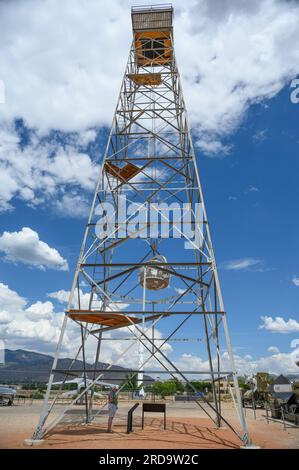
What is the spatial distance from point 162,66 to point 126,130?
220 inches

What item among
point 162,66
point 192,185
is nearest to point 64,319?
point 192,185

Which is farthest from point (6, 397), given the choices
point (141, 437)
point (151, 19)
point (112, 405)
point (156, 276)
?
point (151, 19)

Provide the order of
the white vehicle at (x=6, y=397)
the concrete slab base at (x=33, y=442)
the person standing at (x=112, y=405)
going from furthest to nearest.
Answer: the white vehicle at (x=6, y=397) < the person standing at (x=112, y=405) < the concrete slab base at (x=33, y=442)

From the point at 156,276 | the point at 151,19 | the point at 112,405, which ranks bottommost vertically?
the point at 112,405

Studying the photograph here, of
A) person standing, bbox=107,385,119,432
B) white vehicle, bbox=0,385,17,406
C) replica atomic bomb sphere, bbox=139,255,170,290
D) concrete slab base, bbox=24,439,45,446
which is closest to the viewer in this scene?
concrete slab base, bbox=24,439,45,446

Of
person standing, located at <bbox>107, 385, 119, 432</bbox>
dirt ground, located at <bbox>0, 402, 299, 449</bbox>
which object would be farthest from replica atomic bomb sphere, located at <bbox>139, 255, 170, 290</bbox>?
dirt ground, located at <bbox>0, 402, 299, 449</bbox>

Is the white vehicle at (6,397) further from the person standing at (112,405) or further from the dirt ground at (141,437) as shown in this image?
the person standing at (112,405)

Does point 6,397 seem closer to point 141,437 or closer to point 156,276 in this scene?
point 156,276

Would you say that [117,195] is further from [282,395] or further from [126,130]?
[282,395]

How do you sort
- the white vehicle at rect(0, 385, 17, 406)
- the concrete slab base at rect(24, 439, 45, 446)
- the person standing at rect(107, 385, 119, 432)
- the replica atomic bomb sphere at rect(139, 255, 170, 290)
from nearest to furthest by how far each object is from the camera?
the concrete slab base at rect(24, 439, 45, 446) < the person standing at rect(107, 385, 119, 432) < the replica atomic bomb sphere at rect(139, 255, 170, 290) < the white vehicle at rect(0, 385, 17, 406)

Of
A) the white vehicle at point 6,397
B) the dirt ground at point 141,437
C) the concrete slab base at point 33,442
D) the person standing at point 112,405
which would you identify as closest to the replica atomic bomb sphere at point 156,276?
the person standing at point 112,405

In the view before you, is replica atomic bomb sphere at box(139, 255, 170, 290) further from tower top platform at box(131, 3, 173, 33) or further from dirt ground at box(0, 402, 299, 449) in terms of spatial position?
tower top platform at box(131, 3, 173, 33)

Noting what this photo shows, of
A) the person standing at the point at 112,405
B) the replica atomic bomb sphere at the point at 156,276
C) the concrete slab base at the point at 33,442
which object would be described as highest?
the replica atomic bomb sphere at the point at 156,276
